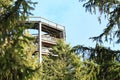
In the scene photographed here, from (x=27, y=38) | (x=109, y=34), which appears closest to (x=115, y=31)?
(x=109, y=34)

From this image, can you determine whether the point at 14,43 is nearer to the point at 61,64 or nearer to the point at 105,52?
the point at 105,52

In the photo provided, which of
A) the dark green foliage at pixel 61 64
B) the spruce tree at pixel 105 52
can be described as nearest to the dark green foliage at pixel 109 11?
the spruce tree at pixel 105 52

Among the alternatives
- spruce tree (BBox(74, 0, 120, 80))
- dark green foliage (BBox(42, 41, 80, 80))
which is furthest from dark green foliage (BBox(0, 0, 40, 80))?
dark green foliage (BBox(42, 41, 80, 80))

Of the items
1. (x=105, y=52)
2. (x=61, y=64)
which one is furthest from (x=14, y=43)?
(x=61, y=64)

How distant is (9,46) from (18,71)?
0.77 metres

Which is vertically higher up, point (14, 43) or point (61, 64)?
point (14, 43)

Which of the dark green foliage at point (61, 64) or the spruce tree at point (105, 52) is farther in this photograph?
the dark green foliage at point (61, 64)

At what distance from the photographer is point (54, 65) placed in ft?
99.6

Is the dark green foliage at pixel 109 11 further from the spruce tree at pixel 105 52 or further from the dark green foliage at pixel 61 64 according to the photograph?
the dark green foliage at pixel 61 64

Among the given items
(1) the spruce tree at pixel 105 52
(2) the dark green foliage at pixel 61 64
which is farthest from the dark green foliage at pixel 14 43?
(2) the dark green foliage at pixel 61 64

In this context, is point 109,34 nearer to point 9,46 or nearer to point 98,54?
point 98,54

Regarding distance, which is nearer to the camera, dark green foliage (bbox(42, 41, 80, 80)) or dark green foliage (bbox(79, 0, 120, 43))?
dark green foliage (bbox(79, 0, 120, 43))

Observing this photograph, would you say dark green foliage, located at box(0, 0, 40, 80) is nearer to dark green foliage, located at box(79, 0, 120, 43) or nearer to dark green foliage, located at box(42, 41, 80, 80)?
dark green foliage, located at box(79, 0, 120, 43)

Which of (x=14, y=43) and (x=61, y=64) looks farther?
(x=61, y=64)
